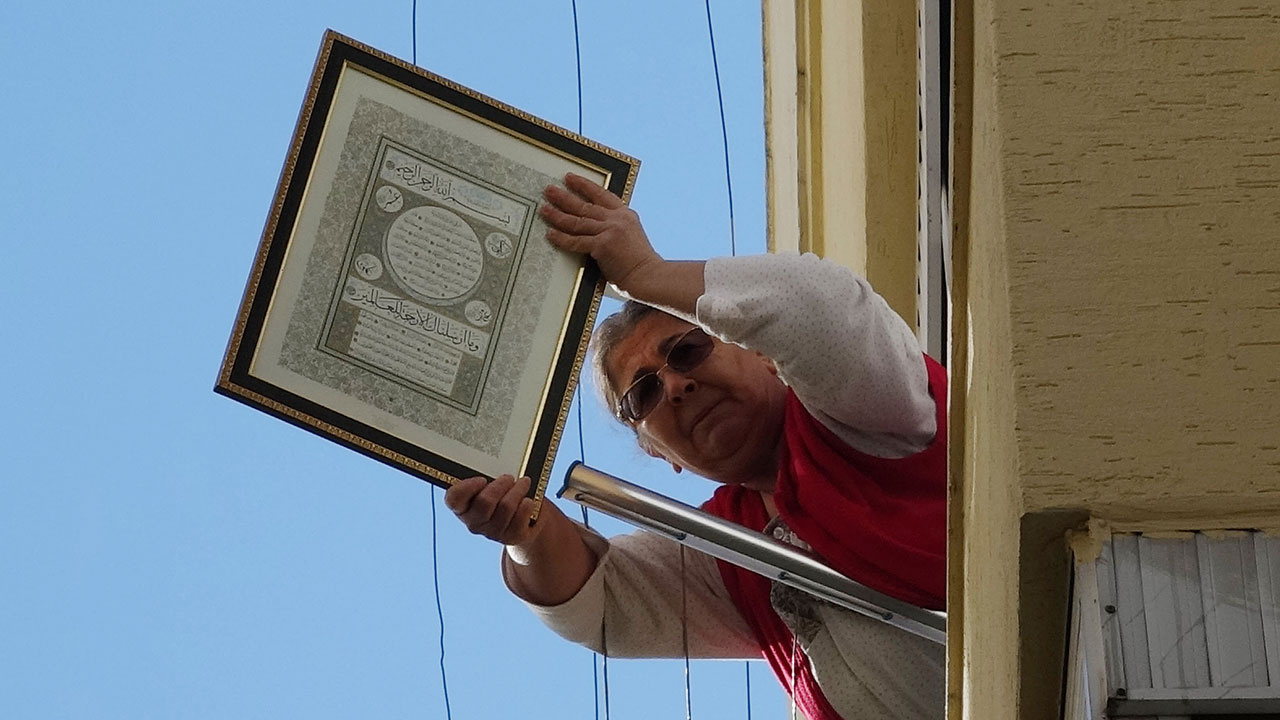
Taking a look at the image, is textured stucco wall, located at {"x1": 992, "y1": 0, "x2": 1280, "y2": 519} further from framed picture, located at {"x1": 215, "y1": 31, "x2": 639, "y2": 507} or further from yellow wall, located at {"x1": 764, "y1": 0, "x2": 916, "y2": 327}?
yellow wall, located at {"x1": 764, "y1": 0, "x2": 916, "y2": 327}

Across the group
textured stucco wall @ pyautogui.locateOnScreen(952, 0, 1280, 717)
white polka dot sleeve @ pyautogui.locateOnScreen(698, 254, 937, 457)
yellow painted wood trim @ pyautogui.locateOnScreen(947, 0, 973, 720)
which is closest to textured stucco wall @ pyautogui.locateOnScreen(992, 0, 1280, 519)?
textured stucco wall @ pyautogui.locateOnScreen(952, 0, 1280, 717)

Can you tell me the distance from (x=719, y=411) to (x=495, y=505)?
55cm

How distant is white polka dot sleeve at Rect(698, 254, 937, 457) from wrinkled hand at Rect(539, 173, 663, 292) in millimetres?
172

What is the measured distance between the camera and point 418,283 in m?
3.43

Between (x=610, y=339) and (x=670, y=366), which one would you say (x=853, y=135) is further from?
(x=670, y=366)

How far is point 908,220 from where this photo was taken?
560 cm

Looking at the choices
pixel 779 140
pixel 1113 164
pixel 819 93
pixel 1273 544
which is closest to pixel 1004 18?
pixel 1113 164

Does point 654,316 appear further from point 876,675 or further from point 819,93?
point 819,93

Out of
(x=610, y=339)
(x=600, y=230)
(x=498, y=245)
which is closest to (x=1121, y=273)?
(x=600, y=230)

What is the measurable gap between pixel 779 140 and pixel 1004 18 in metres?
5.18

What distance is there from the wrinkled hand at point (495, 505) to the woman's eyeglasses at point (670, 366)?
0.41 meters

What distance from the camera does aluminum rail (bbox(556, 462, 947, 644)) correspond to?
329 centimetres

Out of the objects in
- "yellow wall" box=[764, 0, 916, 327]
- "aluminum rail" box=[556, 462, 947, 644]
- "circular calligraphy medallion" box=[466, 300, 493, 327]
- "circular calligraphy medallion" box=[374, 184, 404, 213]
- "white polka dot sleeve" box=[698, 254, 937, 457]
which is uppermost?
"yellow wall" box=[764, 0, 916, 327]

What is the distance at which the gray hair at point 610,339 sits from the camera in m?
3.85
